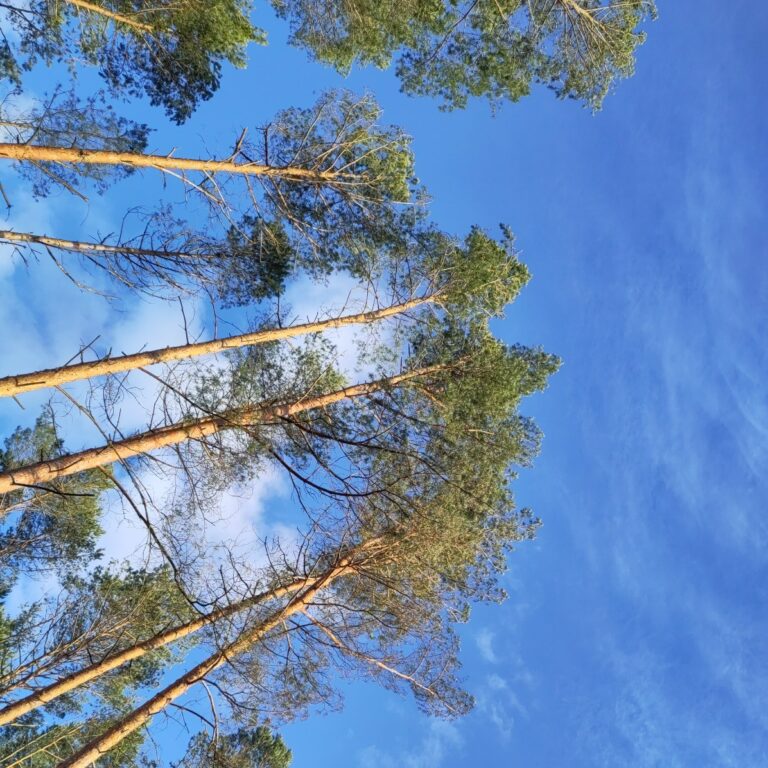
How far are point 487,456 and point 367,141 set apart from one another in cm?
579

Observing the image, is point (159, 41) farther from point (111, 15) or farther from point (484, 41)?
point (484, 41)

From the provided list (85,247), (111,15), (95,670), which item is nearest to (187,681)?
(95,670)

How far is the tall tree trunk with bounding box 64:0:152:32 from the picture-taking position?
27.1 ft

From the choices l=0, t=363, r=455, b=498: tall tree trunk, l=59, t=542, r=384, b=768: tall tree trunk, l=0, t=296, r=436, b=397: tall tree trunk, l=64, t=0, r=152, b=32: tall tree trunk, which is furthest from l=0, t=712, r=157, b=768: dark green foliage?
l=64, t=0, r=152, b=32: tall tree trunk

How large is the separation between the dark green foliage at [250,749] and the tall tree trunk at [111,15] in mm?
11494

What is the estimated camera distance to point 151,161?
8094 mm

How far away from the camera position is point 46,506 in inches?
467

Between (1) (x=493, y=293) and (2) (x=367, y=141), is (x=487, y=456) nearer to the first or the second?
(1) (x=493, y=293)

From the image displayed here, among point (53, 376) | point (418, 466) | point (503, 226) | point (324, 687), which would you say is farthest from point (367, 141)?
point (324, 687)

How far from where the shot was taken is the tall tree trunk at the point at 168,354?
21.2 ft

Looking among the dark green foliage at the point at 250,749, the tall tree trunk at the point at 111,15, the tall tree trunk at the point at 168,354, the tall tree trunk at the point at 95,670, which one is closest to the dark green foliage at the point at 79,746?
the dark green foliage at the point at 250,749

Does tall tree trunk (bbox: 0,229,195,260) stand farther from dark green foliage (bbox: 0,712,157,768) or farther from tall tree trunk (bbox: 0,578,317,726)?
dark green foliage (bbox: 0,712,157,768)

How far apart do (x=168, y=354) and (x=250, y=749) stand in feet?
25.9

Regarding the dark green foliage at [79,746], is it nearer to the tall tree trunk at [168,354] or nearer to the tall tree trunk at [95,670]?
the tall tree trunk at [95,670]
